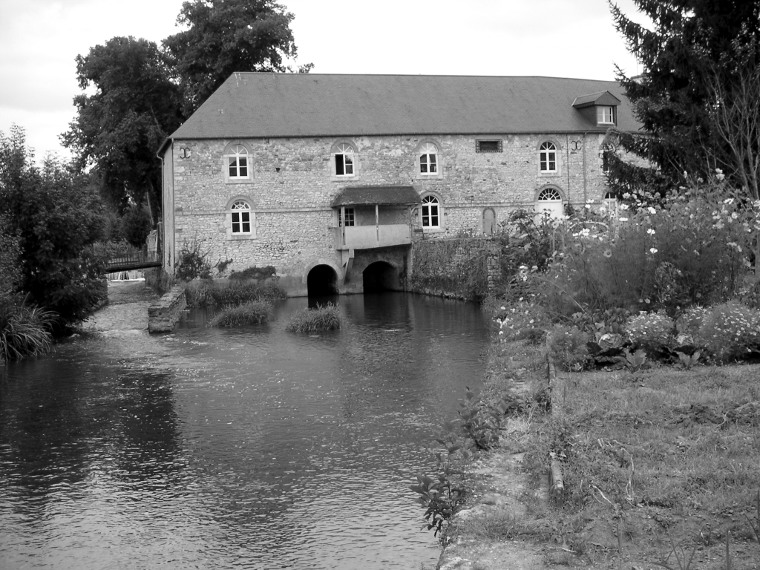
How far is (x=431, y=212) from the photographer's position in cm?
3562

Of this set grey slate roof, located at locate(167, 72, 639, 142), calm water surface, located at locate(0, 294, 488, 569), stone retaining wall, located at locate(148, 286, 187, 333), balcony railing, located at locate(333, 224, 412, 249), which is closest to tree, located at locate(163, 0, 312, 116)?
grey slate roof, located at locate(167, 72, 639, 142)

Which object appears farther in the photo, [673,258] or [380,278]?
[380,278]

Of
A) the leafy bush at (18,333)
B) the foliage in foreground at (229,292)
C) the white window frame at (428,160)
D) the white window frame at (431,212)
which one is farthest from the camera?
the white window frame at (431,212)

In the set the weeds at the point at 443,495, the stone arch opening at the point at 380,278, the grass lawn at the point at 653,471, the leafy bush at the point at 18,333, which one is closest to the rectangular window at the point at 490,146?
the stone arch opening at the point at 380,278

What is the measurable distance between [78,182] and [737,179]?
52.9 ft

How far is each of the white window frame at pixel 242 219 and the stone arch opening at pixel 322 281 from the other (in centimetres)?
338

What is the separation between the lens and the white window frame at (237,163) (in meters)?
33.4

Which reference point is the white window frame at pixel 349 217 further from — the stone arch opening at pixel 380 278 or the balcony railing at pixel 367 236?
the stone arch opening at pixel 380 278

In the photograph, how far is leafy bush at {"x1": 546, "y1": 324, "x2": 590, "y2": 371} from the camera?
10117mm

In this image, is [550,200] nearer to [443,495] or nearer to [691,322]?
[691,322]

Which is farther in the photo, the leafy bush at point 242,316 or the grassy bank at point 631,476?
the leafy bush at point 242,316

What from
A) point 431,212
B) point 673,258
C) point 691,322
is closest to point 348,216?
point 431,212

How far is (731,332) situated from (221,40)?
33735mm

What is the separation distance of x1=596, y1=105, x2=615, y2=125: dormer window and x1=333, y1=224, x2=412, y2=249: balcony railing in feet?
34.3
